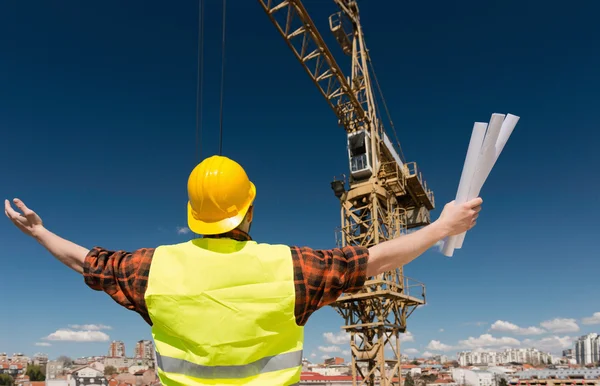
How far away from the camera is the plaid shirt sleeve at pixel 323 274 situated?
1.57 m

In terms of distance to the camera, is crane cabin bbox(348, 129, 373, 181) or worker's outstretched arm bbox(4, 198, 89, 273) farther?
crane cabin bbox(348, 129, 373, 181)

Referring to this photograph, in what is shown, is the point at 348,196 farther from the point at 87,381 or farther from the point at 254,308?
Answer: the point at 87,381

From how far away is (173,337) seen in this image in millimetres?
1559

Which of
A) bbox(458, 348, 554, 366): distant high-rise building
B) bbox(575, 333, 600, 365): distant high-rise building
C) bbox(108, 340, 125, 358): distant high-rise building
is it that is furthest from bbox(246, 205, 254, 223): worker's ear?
bbox(458, 348, 554, 366): distant high-rise building

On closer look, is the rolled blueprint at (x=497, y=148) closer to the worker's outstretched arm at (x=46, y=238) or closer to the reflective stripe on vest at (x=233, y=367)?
the reflective stripe on vest at (x=233, y=367)

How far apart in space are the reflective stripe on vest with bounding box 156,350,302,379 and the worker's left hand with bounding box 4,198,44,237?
918 millimetres

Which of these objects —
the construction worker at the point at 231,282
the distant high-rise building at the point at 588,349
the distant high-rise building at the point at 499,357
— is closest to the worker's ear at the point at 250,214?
the construction worker at the point at 231,282

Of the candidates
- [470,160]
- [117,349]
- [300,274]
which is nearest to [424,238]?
[470,160]

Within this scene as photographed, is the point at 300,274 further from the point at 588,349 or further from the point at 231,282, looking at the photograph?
the point at 588,349

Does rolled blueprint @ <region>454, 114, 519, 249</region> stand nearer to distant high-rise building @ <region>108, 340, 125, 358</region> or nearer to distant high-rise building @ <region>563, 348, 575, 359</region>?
distant high-rise building @ <region>108, 340, 125, 358</region>

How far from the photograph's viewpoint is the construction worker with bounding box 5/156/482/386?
1.47 meters

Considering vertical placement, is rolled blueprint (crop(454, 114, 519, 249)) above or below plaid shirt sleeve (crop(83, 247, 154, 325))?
above

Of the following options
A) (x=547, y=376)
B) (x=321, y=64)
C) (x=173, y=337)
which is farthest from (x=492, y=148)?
(x=547, y=376)

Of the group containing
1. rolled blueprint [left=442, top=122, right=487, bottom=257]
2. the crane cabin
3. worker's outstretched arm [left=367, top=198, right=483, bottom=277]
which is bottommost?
worker's outstretched arm [left=367, top=198, right=483, bottom=277]
